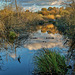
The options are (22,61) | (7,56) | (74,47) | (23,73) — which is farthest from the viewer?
(74,47)

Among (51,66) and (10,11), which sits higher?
(10,11)

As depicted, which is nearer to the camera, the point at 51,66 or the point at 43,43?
the point at 51,66

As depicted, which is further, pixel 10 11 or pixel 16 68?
pixel 10 11

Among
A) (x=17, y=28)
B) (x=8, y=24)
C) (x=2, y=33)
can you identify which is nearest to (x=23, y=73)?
(x=2, y=33)

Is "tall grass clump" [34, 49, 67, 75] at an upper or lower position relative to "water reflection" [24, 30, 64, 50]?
upper

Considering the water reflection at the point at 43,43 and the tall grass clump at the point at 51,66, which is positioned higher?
the tall grass clump at the point at 51,66

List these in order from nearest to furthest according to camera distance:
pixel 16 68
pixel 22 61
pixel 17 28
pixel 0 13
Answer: pixel 16 68, pixel 22 61, pixel 0 13, pixel 17 28

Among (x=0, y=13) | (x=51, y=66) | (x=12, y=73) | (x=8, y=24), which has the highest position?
(x=0, y=13)

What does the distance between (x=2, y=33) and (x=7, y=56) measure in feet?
18.0

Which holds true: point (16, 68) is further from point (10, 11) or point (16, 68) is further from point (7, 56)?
point (10, 11)

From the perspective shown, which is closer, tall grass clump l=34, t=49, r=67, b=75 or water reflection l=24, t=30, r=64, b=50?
tall grass clump l=34, t=49, r=67, b=75

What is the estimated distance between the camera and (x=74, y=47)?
9.34 meters

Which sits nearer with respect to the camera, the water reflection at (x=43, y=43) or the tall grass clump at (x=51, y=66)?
the tall grass clump at (x=51, y=66)

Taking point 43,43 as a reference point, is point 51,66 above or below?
above
